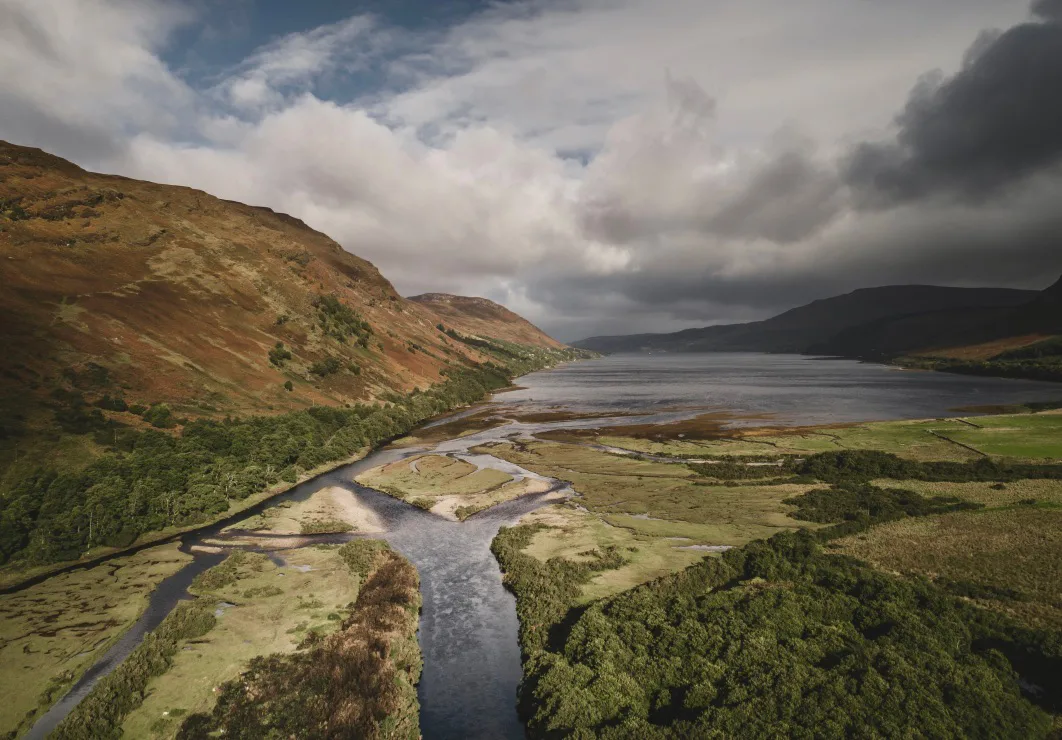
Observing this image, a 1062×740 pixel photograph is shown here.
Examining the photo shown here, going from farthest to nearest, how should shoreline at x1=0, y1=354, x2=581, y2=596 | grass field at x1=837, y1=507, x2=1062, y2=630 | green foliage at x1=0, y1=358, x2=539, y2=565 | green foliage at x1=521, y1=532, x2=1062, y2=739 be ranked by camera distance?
green foliage at x1=0, y1=358, x2=539, y2=565 → shoreline at x1=0, y1=354, x2=581, y2=596 → grass field at x1=837, y1=507, x2=1062, y2=630 → green foliage at x1=521, y1=532, x2=1062, y2=739

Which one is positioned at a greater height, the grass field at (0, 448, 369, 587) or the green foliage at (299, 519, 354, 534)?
the grass field at (0, 448, 369, 587)

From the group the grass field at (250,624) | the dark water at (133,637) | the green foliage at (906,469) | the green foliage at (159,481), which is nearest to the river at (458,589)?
the dark water at (133,637)

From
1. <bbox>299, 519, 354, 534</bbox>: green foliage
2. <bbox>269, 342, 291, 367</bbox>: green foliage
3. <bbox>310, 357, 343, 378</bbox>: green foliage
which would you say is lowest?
<bbox>299, 519, 354, 534</bbox>: green foliage

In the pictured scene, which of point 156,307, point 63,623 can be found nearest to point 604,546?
point 63,623

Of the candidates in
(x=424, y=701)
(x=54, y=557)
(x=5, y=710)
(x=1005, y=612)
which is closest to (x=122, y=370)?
(x=54, y=557)

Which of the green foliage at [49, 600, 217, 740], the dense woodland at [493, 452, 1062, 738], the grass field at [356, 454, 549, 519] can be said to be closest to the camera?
the dense woodland at [493, 452, 1062, 738]

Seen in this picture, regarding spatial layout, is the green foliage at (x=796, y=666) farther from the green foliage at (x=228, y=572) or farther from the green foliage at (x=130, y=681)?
the green foliage at (x=228, y=572)

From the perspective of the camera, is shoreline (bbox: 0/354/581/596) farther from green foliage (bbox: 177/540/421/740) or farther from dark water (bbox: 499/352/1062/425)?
dark water (bbox: 499/352/1062/425)

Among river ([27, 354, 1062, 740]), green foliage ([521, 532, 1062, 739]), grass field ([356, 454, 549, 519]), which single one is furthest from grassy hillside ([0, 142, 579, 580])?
green foliage ([521, 532, 1062, 739])
